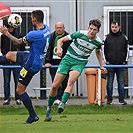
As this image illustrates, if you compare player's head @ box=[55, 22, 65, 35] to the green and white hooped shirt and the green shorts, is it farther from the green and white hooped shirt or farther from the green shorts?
the green shorts

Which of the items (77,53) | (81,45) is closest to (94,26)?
(81,45)

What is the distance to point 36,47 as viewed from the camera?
13102 millimetres

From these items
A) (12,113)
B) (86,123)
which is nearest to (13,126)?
(86,123)

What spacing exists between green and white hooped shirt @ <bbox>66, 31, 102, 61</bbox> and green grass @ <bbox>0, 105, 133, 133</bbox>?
1.30m

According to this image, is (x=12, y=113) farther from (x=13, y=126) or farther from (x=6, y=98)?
(x=13, y=126)

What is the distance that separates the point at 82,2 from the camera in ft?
71.4

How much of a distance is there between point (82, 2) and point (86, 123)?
885 centimetres

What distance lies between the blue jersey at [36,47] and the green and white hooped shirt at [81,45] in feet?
3.35

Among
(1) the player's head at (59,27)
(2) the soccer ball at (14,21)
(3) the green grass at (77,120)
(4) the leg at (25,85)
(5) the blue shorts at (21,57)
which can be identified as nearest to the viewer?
(3) the green grass at (77,120)

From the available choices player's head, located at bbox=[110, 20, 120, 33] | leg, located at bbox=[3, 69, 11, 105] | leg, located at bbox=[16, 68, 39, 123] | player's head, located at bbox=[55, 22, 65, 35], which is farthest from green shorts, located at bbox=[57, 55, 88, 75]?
leg, located at bbox=[3, 69, 11, 105]

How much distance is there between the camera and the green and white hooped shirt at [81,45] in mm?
14047

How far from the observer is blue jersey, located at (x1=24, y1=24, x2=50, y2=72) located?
13.0 m

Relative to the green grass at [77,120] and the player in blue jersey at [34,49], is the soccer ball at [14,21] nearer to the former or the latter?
the green grass at [77,120]

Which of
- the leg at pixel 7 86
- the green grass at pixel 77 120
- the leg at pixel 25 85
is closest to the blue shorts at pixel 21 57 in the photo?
the leg at pixel 25 85
